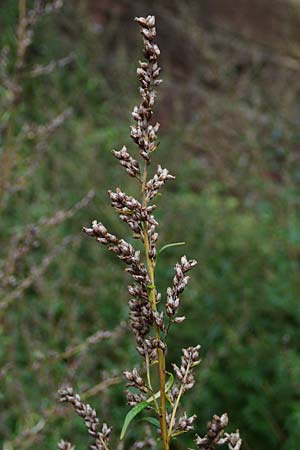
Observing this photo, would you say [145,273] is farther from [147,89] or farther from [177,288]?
[147,89]

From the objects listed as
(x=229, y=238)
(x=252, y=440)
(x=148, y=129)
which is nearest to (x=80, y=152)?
(x=229, y=238)

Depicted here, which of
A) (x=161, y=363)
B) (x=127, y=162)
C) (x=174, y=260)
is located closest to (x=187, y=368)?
(x=161, y=363)

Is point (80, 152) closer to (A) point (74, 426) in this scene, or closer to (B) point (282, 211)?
(B) point (282, 211)

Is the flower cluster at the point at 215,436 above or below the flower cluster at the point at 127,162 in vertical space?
below

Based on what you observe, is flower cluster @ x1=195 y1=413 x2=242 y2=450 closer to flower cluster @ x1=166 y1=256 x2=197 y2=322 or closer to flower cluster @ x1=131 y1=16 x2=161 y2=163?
flower cluster @ x1=166 y1=256 x2=197 y2=322

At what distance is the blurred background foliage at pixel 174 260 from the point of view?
2947 millimetres

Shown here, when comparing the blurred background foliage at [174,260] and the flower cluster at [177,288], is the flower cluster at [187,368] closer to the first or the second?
the flower cluster at [177,288]

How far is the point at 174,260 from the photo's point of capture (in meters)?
4.40

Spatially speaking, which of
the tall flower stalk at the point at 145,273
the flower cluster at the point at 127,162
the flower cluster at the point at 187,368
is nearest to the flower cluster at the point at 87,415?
the tall flower stalk at the point at 145,273

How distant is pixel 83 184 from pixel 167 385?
406 cm

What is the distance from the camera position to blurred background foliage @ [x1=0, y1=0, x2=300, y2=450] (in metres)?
2.95

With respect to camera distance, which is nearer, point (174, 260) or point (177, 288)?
point (177, 288)

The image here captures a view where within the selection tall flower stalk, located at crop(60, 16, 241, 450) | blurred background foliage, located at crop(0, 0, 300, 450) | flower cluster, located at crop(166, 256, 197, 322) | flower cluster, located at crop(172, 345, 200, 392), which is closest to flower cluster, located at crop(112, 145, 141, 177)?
tall flower stalk, located at crop(60, 16, 241, 450)

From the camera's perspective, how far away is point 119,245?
89cm
